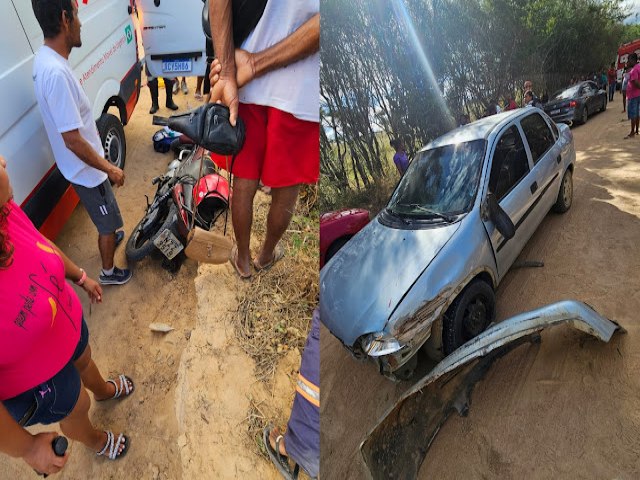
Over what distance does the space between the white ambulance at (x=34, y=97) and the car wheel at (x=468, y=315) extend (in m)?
1.05

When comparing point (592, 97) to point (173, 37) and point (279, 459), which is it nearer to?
point (279, 459)

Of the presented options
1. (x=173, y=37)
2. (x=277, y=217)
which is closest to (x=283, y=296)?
(x=277, y=217)

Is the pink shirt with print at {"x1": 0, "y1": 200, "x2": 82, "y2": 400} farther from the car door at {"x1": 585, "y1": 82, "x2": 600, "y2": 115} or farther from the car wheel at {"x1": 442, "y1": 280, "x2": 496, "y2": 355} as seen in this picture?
the car door at {"x1": 585, "y1": 82, "x2": 600, "y2": 115}

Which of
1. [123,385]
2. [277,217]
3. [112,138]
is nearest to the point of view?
[277,217]

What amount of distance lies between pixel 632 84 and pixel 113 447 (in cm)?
156

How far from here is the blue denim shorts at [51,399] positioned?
1.07m

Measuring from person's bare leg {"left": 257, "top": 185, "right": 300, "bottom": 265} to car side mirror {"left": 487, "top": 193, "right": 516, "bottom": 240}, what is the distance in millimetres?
483

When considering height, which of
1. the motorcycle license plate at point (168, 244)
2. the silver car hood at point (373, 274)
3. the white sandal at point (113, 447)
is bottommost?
the white sandal at point (113, 447)

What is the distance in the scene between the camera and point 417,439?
0.90 metres

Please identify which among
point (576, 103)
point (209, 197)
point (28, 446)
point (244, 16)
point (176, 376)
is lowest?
point (176, 376)

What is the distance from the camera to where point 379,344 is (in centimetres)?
81

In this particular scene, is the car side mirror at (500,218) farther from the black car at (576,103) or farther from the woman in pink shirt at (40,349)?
the woman in pink shirt at (40,349)

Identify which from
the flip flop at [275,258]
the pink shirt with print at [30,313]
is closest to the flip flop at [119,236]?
the pink shirt with print at [30,313]

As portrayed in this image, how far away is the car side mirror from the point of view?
81 cm
